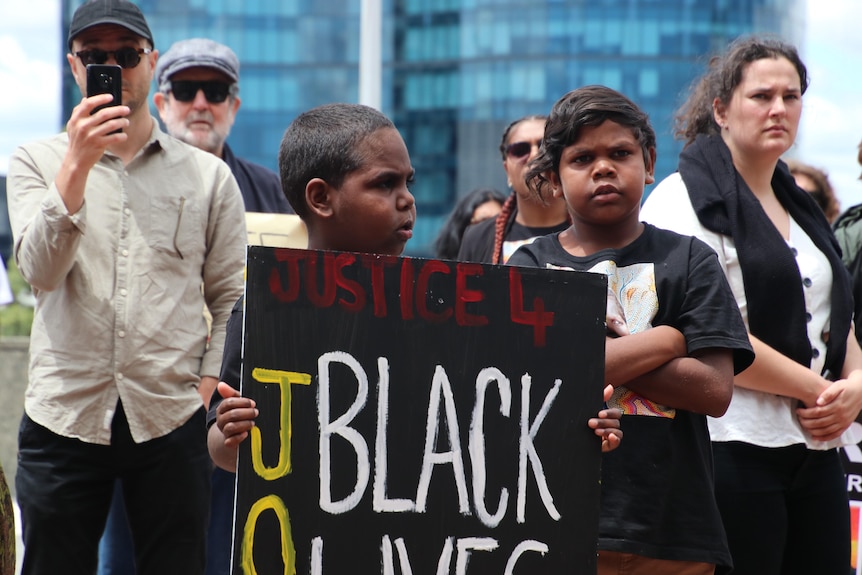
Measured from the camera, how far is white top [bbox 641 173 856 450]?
323 centimetres

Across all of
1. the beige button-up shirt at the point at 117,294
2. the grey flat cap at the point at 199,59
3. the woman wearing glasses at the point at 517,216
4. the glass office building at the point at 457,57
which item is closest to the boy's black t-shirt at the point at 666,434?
the beige button-up shirt at the point at 117,294

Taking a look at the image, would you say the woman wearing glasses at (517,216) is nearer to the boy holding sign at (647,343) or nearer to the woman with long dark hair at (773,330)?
the woman with long dark hair at (773,330)

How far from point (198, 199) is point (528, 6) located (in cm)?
5693

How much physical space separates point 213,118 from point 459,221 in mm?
2927

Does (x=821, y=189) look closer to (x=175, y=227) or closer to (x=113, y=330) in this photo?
(x=175, y=227)

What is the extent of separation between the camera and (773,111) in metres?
3.44

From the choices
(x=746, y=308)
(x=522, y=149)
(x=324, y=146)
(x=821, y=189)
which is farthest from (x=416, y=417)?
(x=821, y=189)

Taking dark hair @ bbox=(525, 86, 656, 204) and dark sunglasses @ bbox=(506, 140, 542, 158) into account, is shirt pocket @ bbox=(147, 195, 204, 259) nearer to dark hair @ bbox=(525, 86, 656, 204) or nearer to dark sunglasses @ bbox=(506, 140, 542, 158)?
dark hair @ bbox=(525, 86, 656, 204)

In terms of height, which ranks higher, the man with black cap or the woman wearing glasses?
the woman wearing glasses

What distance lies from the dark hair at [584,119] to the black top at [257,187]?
2006mm

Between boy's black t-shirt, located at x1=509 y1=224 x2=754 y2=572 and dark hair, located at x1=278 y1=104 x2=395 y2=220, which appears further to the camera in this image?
dark hair, located at x1=278 y1=104 x2=395 y2=220

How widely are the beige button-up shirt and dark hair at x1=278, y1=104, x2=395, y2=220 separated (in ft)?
2.70

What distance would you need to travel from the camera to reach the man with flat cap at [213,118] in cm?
461

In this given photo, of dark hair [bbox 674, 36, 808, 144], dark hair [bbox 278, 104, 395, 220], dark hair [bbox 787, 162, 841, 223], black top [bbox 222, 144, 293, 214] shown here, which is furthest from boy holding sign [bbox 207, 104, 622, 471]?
dark hair [bbox 787, 162, 841, 223]
